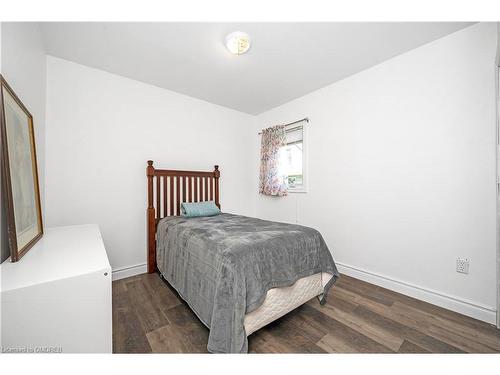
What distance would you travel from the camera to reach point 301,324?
5.02ft

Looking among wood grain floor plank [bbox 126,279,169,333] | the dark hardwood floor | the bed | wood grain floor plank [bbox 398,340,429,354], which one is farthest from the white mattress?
wood grain floor plank [bbox 126,279,169,333]

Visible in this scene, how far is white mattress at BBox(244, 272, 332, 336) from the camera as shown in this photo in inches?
49.9

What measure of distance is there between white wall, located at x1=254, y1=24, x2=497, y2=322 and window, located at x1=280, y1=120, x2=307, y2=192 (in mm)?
348

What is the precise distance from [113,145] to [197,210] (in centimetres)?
122

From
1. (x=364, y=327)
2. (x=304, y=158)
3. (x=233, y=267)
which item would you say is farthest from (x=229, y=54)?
(x=364, y=327)

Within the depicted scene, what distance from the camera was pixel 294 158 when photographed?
3.15 meters

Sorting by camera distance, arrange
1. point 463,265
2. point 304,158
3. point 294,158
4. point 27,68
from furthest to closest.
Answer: point 294,158 → point 304,158 → point 463,265 → point 27,68

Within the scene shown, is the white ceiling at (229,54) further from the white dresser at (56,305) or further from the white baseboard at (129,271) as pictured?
the white baseboard at (129,271)

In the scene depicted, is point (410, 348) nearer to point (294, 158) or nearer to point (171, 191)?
point (294, 158)

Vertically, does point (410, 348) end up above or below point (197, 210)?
below

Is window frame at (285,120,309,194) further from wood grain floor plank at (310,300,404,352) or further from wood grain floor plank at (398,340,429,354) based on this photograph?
wood grain floor plank at (398,340,429,354)
